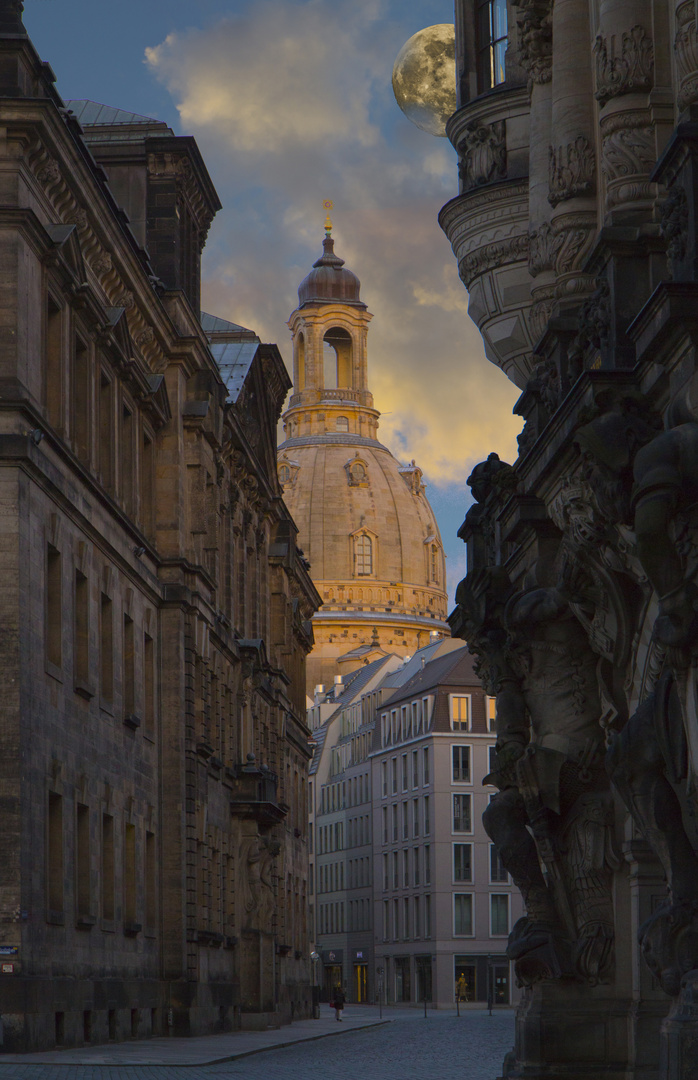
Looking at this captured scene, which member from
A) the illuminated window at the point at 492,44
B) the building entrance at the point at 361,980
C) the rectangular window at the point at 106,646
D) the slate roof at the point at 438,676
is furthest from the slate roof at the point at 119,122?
the building entrance at the point at 361,980

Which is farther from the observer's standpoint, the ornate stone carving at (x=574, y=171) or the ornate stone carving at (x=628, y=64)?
the ornate stone carving at (x=574, y=171)

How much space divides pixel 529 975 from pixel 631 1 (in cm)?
1011

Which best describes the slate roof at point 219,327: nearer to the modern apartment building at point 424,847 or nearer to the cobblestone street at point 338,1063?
the cobblestone street at point 338,1063

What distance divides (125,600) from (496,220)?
2221cm

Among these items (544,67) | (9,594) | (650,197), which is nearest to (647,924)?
(650,197)

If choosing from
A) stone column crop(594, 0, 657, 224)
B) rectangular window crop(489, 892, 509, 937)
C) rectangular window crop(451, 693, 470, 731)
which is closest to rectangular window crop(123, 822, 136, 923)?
stone column crop(594, 0, 657, 224)

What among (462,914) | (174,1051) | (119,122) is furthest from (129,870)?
(462,914)

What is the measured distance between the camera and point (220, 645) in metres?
64.8

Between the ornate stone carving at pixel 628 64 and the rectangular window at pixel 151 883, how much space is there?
112ft

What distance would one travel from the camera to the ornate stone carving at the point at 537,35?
2556cm

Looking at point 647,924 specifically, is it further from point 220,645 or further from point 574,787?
point 220,645

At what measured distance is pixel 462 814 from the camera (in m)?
130

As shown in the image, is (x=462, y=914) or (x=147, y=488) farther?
(x=462, y=914)

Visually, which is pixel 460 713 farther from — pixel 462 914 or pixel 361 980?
pixel 361 980
